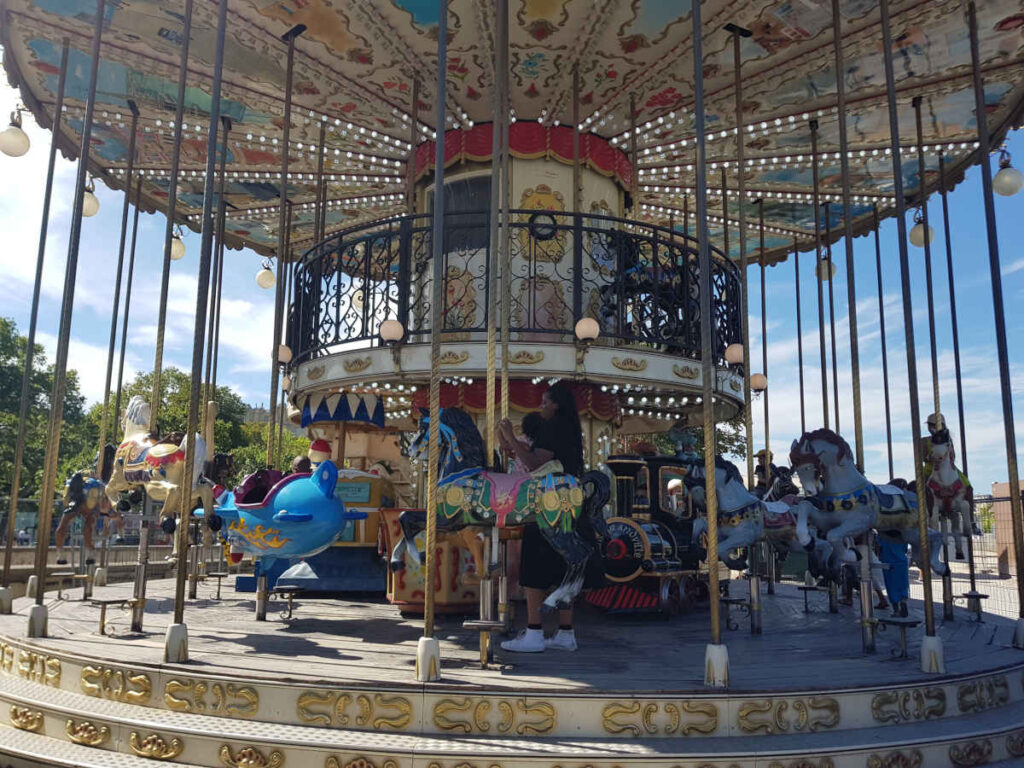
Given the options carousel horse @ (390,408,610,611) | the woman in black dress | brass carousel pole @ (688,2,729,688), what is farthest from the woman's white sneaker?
brass carousel pole @ (688,2,729,688)

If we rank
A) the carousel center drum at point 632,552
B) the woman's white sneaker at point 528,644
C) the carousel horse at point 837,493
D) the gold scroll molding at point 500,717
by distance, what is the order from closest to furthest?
1. the gold scroll molding at point 500,717
2. the woman's white sneaker at point 528,644
3. the carousel horse at point 837,493
4. the carousel center drum at point 632,552

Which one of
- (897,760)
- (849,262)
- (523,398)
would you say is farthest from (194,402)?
(849,262)

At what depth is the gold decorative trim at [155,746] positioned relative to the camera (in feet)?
15.6

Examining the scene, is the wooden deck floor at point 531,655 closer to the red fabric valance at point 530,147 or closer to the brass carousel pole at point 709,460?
the brass carousel pole at point 709,460

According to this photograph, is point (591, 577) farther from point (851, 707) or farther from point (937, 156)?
point (937, 156)

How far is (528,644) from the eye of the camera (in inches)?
248

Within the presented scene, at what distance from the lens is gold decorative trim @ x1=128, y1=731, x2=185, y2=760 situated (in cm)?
474

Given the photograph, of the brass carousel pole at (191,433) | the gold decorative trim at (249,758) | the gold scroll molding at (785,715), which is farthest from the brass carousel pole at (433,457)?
the gold scroll molding at (785,715)

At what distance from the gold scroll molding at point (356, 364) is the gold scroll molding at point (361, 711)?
18.8ft

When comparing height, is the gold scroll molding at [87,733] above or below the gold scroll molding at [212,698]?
below

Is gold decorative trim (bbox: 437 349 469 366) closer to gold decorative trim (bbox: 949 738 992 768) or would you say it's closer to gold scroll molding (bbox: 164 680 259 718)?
gold scroll molding (bbox: 164 680 259 718)

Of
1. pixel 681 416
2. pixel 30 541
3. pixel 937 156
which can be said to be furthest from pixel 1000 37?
pixel 30 541

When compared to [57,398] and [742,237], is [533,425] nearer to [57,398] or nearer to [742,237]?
[57,398]

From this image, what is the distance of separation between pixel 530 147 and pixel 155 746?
10.0m
